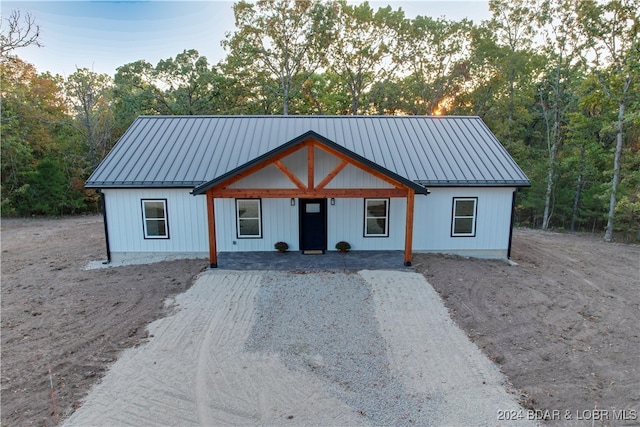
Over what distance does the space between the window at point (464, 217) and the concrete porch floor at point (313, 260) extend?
2025mm

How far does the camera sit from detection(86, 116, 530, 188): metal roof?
11.9 metres

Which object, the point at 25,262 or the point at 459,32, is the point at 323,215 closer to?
the point at 25,262

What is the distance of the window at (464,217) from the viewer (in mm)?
12156

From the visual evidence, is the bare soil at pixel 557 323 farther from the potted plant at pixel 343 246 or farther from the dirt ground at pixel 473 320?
the potted plant at pixel 343 246

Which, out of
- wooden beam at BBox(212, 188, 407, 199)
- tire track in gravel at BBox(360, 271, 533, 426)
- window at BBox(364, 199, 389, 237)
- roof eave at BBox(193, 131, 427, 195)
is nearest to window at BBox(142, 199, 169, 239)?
roof eave at BBox(193, 131, 427, 195)

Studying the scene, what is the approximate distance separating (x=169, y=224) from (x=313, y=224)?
15.6ft

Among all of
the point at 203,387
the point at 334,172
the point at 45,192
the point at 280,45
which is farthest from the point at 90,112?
the point at 203,387

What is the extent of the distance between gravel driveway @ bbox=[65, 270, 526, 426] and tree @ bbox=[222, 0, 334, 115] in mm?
19353

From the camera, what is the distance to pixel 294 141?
10070 mm

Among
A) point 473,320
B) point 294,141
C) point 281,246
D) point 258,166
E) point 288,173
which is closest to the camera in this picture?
point 473,320

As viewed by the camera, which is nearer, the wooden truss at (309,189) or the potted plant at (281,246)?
the wooden truss at (309,189)

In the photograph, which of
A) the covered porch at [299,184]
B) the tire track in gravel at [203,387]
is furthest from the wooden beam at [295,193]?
the tire track in gravel at [203,387]

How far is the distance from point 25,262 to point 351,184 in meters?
11.3

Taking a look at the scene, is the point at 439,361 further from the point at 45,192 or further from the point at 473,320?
the point at 45,192
